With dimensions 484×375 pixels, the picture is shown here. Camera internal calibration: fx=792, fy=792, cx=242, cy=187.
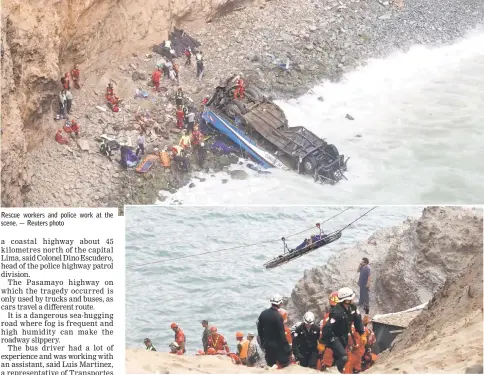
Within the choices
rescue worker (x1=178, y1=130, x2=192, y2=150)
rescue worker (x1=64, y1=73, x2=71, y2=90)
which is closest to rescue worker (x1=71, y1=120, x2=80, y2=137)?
rescue worker (x1=64, y1=73, x2=71, y2=90)

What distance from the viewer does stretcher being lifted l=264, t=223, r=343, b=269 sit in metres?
9.28

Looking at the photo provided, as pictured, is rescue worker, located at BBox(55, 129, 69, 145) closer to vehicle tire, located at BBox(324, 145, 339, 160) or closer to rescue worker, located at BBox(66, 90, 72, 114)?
rescue worker, located at BBox(66, 90, 72, 114)

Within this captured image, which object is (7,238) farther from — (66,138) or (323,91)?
(323,91)

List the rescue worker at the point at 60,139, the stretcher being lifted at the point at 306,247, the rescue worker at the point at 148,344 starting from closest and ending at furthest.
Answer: the rescue worker at the point at 148,344 < the stretcher being lifted at the point at 306,247 < the rescue worker at the point at 60,139

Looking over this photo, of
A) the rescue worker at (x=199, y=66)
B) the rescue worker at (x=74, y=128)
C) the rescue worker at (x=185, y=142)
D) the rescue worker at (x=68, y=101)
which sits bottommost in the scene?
the rescue worker at (x=185, y=142)

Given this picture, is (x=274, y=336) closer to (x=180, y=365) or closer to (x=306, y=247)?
(x=180, y=365)

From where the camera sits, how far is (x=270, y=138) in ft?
40.8

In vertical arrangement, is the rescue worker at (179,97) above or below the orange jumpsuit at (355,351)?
above

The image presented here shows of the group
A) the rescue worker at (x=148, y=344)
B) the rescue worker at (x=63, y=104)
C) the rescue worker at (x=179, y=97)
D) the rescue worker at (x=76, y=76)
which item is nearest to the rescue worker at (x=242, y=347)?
the rescue worker at (x=148, y=344)

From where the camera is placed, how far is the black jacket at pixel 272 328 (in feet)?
22.6

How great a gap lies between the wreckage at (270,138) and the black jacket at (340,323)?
5214 millimetres

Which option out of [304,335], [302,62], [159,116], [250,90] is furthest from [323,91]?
[304,335]

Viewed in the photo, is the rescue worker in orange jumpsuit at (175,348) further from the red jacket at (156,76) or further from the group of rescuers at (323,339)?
the red jacket at (156,76)

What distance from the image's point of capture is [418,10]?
1797 centimetres
